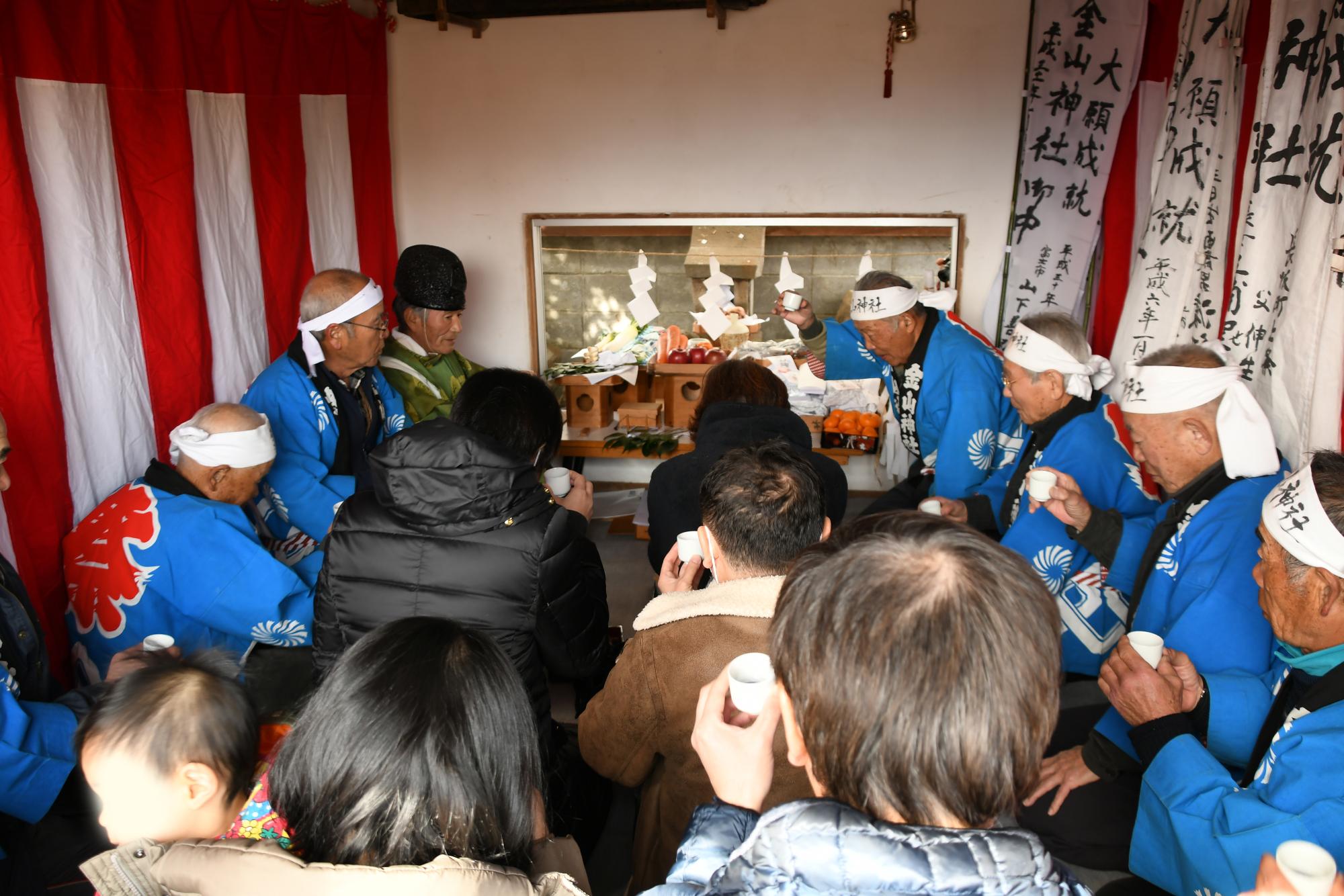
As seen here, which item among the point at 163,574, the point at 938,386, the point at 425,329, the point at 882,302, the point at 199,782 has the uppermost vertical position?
the point at 882,302

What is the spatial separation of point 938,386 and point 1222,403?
4.71 feet

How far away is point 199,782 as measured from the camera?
144cm

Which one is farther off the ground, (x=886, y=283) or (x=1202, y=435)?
(x=886, y=283)

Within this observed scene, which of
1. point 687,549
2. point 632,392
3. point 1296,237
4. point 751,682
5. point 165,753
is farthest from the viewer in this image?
point 632,392

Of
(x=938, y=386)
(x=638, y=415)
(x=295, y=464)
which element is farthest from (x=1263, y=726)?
(x=638, y=415)

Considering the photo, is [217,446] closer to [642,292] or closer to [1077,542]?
[1077,542]

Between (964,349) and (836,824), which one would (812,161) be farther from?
(836,824)

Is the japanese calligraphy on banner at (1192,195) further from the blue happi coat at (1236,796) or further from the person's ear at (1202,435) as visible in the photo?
the blue happi coat at (1236,796)

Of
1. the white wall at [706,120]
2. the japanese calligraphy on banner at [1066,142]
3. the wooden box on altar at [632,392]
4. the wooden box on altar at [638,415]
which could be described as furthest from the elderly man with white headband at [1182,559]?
the wooden box on altar at [632,392]

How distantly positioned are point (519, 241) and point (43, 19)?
2.57 m

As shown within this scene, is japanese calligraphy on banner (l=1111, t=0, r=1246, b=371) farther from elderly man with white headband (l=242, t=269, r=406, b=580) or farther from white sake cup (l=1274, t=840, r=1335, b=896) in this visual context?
elderly man with white headband (l=242, t=269, r=406, b=580)

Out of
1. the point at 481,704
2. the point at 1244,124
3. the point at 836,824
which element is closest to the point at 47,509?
the point at 481,704

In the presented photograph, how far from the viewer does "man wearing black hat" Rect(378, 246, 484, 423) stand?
4180 mm

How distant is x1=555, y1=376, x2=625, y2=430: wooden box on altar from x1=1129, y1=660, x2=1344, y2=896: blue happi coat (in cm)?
367
